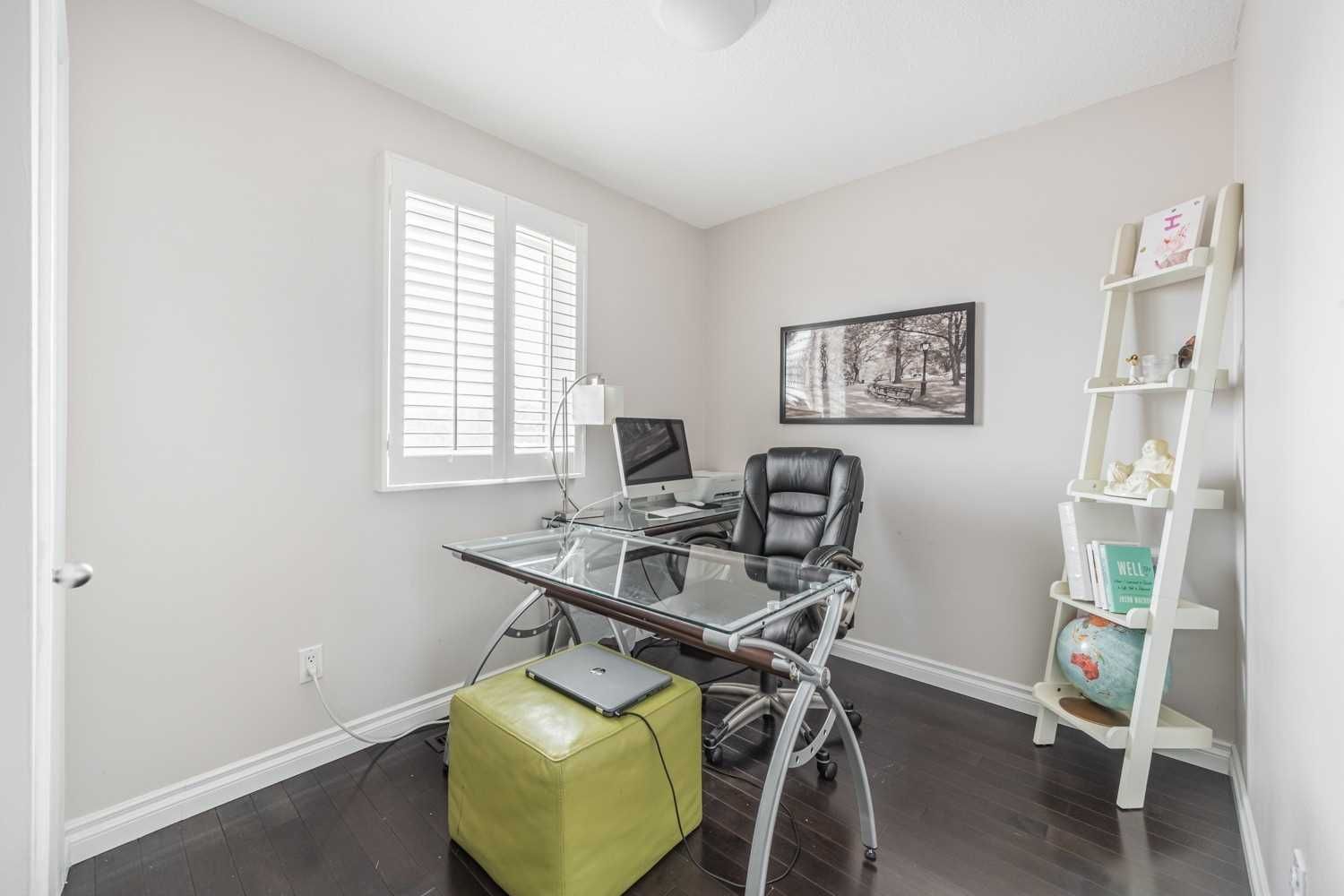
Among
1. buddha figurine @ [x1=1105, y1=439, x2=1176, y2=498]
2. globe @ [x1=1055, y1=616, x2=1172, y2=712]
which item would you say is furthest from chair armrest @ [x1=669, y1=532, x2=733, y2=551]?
buddha figurine @ [x1=1105, y1=439, x2=1176, y2=498]

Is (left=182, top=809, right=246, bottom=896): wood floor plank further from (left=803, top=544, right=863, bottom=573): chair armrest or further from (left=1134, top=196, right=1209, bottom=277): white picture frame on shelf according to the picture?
(left=1134, top=196, right=1209, bottom=277): white picture frame on shelf

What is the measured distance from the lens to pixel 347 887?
155cm

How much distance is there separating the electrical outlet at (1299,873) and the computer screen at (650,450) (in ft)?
7.71

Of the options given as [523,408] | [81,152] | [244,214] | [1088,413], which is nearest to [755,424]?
[523,408]

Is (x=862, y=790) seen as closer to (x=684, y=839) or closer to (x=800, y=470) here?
Answer: (x=684, y=839)

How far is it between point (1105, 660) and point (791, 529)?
122 cm

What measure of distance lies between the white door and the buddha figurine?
9.20 ft

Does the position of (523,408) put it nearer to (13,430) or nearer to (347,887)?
(347,887)

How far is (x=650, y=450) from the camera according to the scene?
3035 millimetres

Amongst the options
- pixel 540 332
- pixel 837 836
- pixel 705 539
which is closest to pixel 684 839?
pixel 837 836

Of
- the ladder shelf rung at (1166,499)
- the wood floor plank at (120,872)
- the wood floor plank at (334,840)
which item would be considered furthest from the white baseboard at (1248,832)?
the wood floor plank at (120,872)

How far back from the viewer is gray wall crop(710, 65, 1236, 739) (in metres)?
2.16

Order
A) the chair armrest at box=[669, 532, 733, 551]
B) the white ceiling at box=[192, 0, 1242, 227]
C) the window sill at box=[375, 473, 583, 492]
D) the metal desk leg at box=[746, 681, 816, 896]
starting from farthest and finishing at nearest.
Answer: the chair armrest at box=[669, 532, 733, 551], the window sill at box=[375, 473, 583, 492], the white ceiling at box=[192, 0, 1242, 227], the metal desk leg at box=[746, 681, 816, 896]

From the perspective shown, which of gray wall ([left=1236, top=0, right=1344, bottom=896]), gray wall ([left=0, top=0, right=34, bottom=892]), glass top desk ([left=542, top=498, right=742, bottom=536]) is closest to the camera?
gray wall ([left=0, top=0, right=34, bottom=892])
